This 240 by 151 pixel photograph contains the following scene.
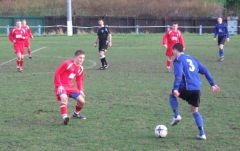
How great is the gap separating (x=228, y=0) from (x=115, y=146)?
5880 centimetres

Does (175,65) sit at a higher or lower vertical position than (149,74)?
higher

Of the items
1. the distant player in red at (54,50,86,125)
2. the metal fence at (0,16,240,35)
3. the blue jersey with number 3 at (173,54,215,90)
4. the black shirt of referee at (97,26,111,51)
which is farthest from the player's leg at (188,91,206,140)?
the metal fence at (0,16,240,35)

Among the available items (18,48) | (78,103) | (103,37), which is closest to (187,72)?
(78,103)

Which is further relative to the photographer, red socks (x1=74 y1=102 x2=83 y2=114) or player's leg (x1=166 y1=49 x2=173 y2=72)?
player's leg (x1=166 y1=49 x2=173 y2=72)

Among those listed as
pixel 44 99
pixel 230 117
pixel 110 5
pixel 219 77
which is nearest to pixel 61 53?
pixel 219 77

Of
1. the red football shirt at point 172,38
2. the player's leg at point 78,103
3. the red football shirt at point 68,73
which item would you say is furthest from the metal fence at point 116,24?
the red football shirt at point 68,73

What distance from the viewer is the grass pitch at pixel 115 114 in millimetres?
8719

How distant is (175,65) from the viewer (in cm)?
889

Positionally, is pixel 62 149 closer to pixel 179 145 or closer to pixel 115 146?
pixel 115 146

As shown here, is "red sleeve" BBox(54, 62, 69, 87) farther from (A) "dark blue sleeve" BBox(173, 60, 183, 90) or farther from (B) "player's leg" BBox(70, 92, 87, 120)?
(A) "dark blue sleeve" BBox(173, 60, 183, 90)

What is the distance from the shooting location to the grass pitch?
872cm

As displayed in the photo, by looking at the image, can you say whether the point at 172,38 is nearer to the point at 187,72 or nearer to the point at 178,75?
the point at 187,72

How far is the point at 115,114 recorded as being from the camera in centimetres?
1126

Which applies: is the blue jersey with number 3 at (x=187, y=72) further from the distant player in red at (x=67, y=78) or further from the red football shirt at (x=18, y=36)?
the red football shirt at (x=18, y=36)
